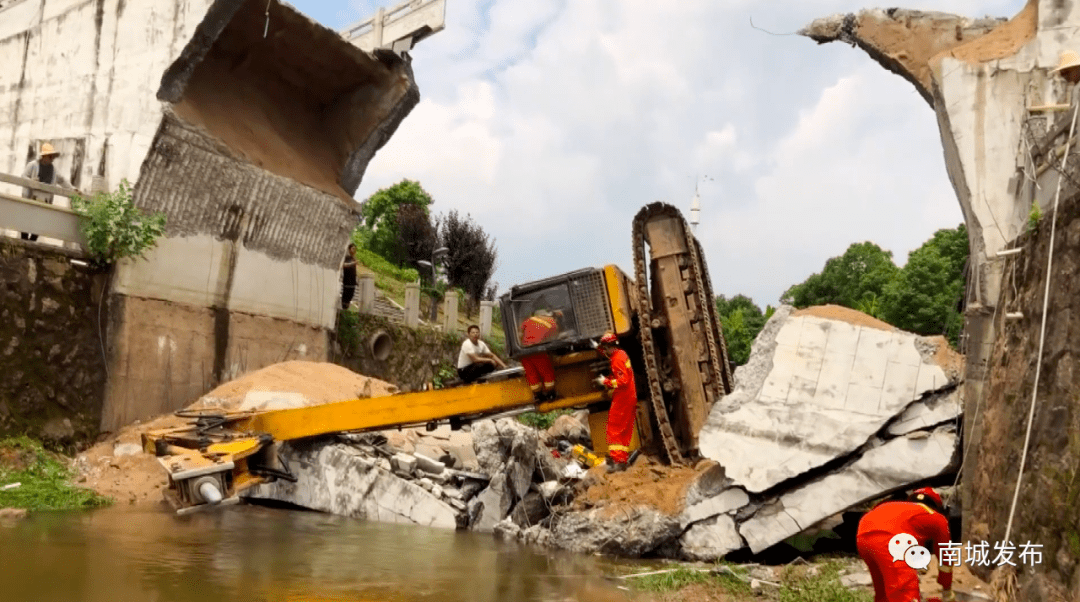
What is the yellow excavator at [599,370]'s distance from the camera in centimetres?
894

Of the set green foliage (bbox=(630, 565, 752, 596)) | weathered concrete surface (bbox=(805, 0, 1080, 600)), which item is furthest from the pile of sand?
weathered concrete surface (bbox=(805, 0, 1080, 600))

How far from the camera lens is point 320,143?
1886cm

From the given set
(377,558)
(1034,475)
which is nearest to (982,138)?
(1034,475)

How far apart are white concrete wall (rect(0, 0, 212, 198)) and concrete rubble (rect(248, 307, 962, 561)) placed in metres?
8.73

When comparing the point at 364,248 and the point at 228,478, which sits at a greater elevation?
the point at 364,248

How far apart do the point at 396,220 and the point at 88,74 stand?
87.1 feet

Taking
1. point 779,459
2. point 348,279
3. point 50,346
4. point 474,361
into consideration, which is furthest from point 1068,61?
point 348,279

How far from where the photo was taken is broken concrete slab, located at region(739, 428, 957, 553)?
8219 millimetres

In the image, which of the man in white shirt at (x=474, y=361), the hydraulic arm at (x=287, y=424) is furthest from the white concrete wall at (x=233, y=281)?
the man in white shirt at (x=474, y=361)

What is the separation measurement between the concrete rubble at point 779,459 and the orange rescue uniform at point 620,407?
28 centimetres

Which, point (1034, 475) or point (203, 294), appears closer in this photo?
point (1034, 475)

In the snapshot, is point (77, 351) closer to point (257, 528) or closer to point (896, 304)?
point (257, 528)

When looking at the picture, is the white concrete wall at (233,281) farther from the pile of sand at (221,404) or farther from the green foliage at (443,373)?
the green foliage at (443,373)

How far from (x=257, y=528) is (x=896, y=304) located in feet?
96.2
